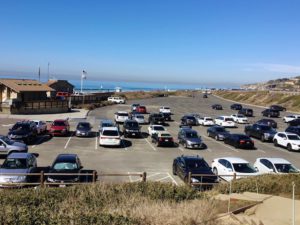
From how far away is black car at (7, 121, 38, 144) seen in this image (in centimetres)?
3359

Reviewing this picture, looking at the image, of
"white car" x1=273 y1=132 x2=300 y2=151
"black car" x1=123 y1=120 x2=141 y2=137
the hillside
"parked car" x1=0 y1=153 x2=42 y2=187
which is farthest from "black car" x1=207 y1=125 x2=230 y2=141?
the hillside

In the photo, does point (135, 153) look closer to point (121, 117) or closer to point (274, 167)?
point (274, 167)

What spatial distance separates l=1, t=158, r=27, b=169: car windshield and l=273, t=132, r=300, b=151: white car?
24652 mm

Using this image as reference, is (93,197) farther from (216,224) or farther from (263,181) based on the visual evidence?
(263,181)

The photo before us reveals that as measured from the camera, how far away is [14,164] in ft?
69.1

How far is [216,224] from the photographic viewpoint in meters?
11.3

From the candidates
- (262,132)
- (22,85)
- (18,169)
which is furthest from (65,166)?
(22,85)

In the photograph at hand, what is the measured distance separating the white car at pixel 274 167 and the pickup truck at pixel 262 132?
1633cm

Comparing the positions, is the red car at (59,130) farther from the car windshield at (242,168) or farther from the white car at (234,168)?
the car windshield at (242,168)

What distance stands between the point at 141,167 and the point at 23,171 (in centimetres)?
841

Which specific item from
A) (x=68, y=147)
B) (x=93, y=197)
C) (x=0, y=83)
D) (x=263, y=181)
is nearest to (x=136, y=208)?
(x=93, y=197)

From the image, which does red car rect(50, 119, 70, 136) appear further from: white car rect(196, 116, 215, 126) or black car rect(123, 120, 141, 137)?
white car rect(196, 116, 215, 126)

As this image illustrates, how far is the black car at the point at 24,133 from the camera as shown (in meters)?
33.6

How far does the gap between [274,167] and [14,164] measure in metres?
14.7
